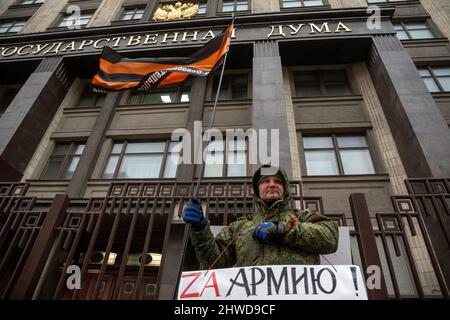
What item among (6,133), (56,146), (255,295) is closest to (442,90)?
(255,295)

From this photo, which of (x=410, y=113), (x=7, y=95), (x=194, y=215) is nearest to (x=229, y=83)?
(x=410, y=113)

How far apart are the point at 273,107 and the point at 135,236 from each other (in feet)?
20.5

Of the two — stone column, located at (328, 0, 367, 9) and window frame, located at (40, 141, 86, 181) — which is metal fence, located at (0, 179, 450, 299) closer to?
window frame, located at (40, 141, 86, 181)

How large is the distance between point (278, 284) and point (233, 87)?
1023 centimetres

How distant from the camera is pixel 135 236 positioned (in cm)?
840

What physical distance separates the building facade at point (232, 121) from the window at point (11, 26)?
9.27 feet

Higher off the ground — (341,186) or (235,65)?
(235,65)

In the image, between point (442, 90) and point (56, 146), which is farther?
point (56, 146)

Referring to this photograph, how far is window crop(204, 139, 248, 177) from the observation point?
8.91 meters

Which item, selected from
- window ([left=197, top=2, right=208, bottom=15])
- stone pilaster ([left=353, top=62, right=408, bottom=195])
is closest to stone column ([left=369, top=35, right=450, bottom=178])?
stone pilaster ([left=353, top=62, right=408, bottom=195])

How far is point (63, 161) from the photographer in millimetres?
10336

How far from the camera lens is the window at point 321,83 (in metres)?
10.9

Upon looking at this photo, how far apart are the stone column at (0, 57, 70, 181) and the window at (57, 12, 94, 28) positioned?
407 cm
